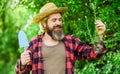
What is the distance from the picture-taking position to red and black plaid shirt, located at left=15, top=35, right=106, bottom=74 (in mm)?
6438

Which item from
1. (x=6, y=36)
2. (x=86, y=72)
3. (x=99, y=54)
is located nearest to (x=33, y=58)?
(x=99, y=54)

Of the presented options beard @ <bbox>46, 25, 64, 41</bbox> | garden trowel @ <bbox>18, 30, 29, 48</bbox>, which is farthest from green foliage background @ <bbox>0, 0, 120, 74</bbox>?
garden trowel @ <bbox>18, 30, 29, 48</bbox>

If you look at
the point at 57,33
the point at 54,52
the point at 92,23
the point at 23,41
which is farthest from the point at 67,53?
the point at 92,23

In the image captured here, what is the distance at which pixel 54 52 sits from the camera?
6434 millimetres

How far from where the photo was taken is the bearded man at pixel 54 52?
6414 millimetres

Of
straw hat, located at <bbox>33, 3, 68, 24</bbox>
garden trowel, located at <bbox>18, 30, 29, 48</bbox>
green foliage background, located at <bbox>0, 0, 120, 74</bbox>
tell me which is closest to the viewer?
garden trowel, located at <bbox>18, 30, 29, 48</bbox>

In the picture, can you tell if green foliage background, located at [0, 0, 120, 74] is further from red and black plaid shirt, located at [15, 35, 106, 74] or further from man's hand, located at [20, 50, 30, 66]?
man's hand, located at [20, 50, 30, 66]

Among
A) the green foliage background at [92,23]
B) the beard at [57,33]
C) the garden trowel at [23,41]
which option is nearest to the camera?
the garden trowel at [23,41]

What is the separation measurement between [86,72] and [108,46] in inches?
18.2

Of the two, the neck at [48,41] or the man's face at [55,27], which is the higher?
the man's face at [55,27]

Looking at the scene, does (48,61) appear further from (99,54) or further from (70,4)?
(70,4)

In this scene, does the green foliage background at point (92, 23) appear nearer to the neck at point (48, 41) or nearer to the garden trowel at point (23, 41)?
the neck at point (48, 41)

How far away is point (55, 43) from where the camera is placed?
6.51 meters

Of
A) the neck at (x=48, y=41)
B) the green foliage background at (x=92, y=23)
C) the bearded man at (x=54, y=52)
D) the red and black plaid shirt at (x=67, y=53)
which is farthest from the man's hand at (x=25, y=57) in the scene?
the green foliage background at (x=92, y=23)
